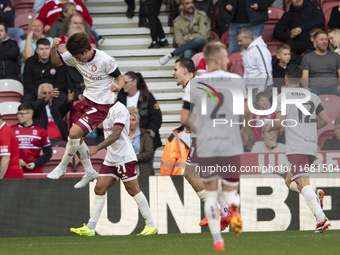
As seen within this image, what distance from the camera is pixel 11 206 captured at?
11297mm

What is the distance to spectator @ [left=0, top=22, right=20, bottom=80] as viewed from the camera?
Answer: 1407 centimetres

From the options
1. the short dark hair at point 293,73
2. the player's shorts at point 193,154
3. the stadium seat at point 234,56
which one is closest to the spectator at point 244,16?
the stadium seat at point 234,56

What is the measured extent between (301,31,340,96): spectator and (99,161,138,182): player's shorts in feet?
14.7

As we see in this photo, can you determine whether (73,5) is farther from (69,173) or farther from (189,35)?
(69,173)

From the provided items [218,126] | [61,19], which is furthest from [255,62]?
[218,126]

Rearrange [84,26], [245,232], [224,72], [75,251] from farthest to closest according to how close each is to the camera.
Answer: [84,26] → [245,232] → [75,251] → [224,72]

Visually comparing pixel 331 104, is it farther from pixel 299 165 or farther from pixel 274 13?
pixel 274 13

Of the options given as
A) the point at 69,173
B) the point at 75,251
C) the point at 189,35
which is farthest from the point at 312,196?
the point at 189,35

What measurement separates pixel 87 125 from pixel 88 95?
423 mm

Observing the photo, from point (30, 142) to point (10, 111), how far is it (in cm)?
139

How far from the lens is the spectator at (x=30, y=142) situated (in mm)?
12133

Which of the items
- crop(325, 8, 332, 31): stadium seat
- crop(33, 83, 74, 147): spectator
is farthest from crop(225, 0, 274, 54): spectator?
crop(33, 83, 74, 147): spectator

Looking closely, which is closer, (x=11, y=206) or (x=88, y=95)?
(x=88, y=95)

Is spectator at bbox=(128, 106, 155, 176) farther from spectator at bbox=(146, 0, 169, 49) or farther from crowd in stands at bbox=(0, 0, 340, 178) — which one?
spectator at bbox=(146, 0, 169, 49)
